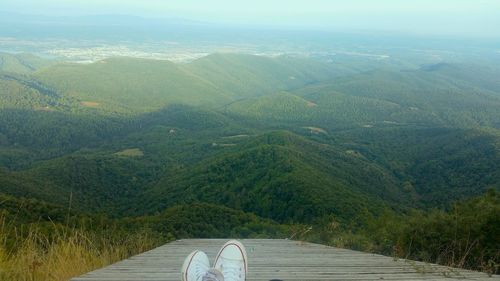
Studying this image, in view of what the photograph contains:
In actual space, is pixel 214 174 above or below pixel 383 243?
below

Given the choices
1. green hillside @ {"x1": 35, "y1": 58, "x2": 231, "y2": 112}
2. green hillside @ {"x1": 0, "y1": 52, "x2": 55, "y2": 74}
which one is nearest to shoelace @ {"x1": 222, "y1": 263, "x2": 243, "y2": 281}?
green hillside @ {"x1": 35, "y1": 58, "x2": 231, "y2": 112}

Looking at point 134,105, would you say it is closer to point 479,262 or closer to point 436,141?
point 436,141

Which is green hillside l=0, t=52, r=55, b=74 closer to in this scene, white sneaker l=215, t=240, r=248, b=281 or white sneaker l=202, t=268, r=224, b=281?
white sneaker l=215, t=240, r=248, b=281

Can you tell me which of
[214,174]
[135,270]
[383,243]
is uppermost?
[135,270]

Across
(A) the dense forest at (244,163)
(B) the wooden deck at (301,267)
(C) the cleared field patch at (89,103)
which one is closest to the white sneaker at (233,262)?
(B) the wooden deck at (301,267)

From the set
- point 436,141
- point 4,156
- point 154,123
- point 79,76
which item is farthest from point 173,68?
point 436,141

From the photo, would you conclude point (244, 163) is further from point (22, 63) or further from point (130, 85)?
point (22, 63)
